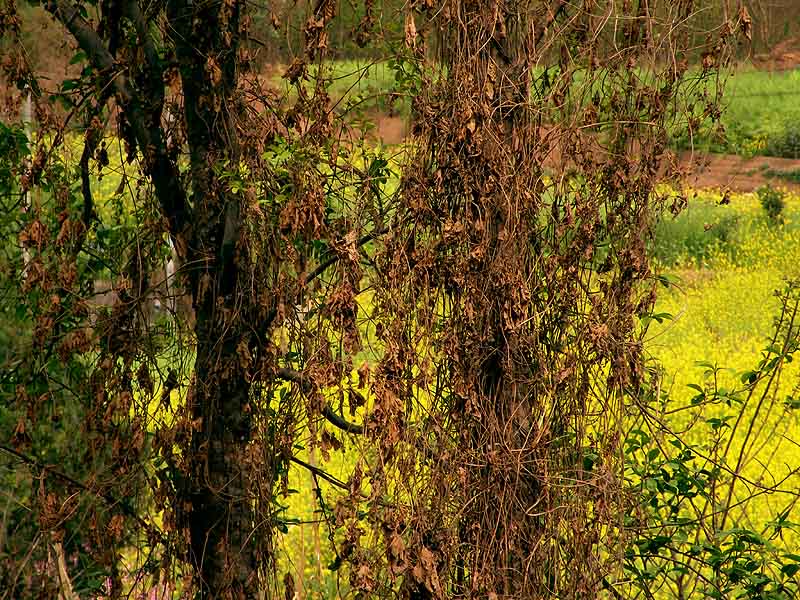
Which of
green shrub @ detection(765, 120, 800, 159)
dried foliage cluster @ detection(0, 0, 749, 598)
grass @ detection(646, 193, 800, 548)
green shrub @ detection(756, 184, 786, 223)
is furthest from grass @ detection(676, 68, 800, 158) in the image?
dried foliage cluster @ detection(0, 0, 749, 598)

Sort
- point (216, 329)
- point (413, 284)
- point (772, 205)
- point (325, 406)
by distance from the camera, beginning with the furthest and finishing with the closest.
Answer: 1. point (772, 205)
2. point (216, 329)
3. point (325, 406)
4. point (413, 284)

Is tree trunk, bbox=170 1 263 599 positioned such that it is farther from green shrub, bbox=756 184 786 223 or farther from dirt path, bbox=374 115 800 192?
dirt path, bbox=374 115 800 192

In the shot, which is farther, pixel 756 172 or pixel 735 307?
pixel 756 172

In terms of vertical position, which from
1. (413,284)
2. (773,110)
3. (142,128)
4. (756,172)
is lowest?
(413,284)

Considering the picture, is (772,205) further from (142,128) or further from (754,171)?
(142,128)

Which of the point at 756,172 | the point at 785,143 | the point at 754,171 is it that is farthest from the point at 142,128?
the point at 785,143

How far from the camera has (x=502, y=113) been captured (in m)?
2.88

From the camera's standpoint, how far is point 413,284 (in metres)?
2.84

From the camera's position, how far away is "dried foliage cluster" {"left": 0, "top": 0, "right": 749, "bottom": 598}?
111 inches

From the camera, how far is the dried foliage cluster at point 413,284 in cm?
283

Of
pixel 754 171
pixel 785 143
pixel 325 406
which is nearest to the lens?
pixel 325 406

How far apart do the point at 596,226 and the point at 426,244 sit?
48 cm

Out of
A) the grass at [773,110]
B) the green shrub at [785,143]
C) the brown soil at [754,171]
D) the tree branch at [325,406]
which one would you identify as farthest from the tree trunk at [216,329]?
the green shrub at [785,143]

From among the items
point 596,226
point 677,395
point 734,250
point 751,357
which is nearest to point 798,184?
point 734,250
